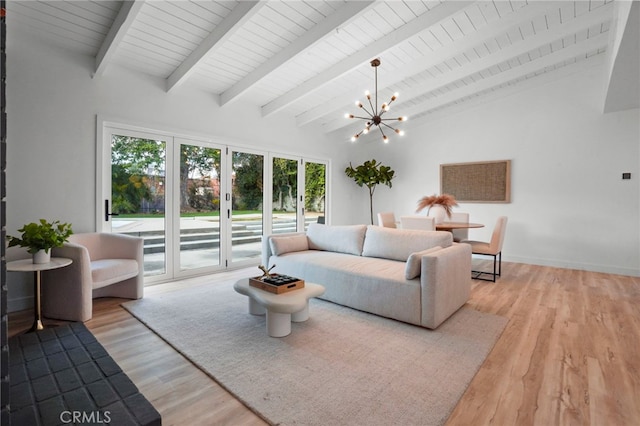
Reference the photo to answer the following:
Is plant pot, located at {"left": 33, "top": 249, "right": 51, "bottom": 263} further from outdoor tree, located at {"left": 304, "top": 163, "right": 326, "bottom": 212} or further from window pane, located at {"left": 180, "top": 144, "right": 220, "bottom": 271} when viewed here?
outdoor tree, located at {"left": 304, "top": 163, "right": 326, "bottom": 212}

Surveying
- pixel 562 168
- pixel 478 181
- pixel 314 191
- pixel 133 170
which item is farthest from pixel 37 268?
pixel 562 168

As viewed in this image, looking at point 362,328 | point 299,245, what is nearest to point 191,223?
point 299,245

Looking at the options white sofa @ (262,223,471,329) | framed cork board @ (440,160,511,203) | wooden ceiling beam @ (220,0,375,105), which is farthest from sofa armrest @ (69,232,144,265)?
framed cork board @ (440,160,511,203)

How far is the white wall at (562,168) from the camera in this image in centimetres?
466

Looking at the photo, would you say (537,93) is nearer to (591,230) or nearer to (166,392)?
(591,230)

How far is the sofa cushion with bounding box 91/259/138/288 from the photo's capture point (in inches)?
116

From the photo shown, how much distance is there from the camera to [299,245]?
4109 millimetres

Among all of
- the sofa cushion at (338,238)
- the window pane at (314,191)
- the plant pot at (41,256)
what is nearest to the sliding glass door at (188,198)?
the window pane at (314,191)

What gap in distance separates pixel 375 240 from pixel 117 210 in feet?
10.3

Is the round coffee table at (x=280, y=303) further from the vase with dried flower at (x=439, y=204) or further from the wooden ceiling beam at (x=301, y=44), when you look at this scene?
the vase with dried flower at (x=439, y=204)

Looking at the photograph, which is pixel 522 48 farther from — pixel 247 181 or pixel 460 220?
pixel 247 181

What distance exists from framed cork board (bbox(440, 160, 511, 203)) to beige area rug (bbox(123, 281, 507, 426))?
3295 mm

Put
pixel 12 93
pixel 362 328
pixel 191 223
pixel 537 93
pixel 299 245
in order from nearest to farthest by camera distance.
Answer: pixel 362 328 < pixel 12 93 < pixel 299 245 < pixel 191 223 < pixel 537 93
